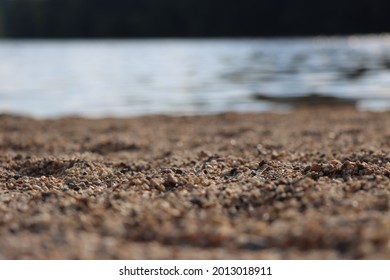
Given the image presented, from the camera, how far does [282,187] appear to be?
489cm

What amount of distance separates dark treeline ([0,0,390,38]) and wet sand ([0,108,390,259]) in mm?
94856

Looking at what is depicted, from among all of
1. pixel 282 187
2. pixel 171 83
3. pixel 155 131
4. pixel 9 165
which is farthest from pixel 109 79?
pixel 282 187

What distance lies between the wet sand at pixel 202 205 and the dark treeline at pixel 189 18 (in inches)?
3734

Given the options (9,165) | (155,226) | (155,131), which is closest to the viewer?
(155,226)

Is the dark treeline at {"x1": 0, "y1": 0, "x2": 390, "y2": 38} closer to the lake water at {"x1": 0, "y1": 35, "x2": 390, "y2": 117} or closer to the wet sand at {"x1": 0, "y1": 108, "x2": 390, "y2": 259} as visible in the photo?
the lake water at {"x1": 0, "y1": 35, "x2": 390, "y2": 117}

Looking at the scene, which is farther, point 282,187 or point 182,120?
point 182,120

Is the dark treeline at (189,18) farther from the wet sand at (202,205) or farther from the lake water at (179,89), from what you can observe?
the wet sand at (202,205)

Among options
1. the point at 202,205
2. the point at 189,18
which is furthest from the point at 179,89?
the point at 189,18

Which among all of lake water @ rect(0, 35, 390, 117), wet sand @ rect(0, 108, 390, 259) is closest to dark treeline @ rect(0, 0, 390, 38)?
lake water @ rect(0, 35, 390, 117)

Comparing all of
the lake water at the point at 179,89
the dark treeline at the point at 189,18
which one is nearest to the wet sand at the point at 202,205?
the lake water at the point at 179,89

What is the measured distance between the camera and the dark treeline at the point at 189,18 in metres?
99.5

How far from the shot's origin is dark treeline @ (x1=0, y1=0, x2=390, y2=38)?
99.5 m
